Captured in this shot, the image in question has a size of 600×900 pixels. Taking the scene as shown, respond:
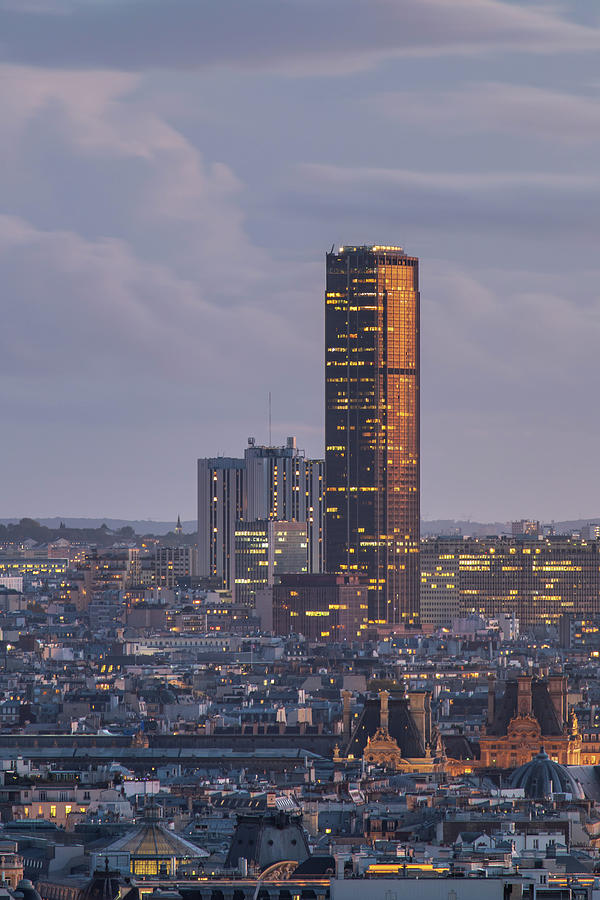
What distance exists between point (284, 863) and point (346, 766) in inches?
2987

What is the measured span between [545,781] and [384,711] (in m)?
32.6

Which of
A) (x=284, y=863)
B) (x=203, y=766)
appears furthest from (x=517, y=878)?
(x=203, y=766)

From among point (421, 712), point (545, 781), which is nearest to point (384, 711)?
point (421, 712)

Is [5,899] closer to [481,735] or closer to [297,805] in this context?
[297,805]

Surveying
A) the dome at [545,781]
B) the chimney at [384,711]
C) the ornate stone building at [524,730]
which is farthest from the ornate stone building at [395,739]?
the dome at [545,781]

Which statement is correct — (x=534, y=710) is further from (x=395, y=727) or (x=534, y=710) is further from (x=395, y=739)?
(x=395, y=739)

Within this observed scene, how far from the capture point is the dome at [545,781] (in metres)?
148

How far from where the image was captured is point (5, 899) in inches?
3191

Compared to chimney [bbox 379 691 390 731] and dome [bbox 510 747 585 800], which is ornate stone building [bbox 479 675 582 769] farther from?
dome [bbox 510 747 585 800]

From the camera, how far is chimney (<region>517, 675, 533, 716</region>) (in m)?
190

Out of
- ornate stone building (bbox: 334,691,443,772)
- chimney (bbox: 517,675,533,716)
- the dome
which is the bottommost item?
the dome

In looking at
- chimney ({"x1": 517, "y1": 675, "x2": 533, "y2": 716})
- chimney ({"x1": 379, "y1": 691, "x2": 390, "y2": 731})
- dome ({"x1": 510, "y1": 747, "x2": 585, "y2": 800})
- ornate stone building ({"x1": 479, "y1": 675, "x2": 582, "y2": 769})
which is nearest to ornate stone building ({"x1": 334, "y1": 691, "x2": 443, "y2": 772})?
chimney ({"x1": 379, "y1": 691, "x2": 390, "y2": 731})

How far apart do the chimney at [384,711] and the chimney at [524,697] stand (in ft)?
31.8

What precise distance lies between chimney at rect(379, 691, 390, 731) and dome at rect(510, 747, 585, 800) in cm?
2739
